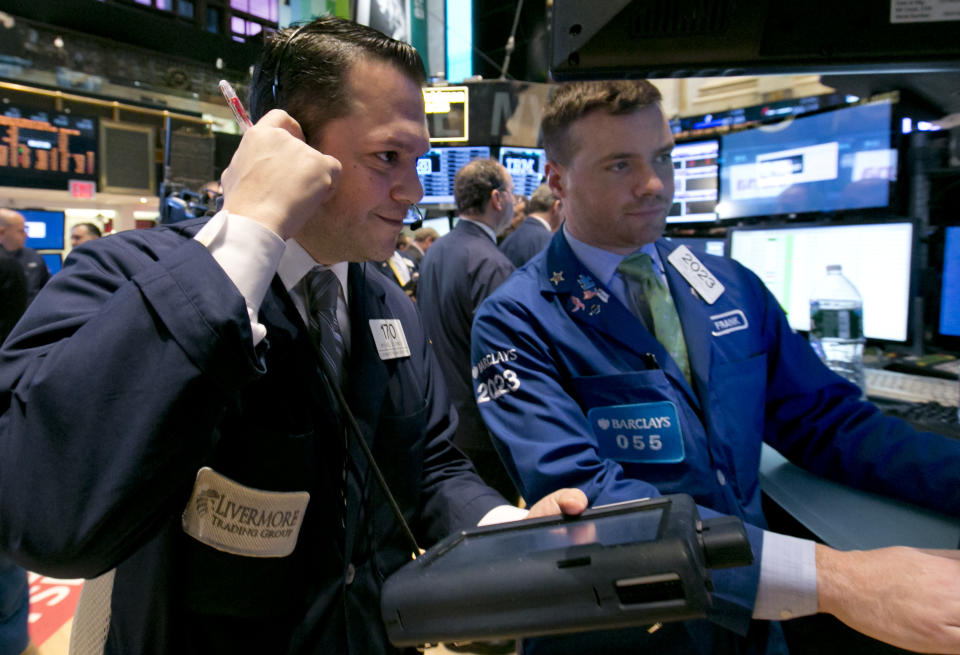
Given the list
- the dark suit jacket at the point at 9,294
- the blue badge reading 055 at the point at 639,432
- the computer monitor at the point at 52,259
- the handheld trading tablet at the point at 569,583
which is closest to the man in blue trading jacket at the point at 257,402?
the handheld trading tablet at the point at 569,583

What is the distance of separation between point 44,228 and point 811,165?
768 centimetres

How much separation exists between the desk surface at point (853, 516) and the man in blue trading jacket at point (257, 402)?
518 mm

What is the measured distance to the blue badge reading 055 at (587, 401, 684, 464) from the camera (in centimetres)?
106

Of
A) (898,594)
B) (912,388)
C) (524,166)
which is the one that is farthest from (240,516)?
(524,166)

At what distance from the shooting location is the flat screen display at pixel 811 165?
93.4 inches

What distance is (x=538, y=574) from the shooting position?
0.46 metres

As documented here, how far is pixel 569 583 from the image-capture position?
450 millimetres

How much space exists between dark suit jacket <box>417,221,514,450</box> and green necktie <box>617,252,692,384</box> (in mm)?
1582

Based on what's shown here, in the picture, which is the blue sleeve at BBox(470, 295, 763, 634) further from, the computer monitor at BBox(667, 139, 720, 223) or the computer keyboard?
the computer monitor at BBox(667, 139, 720, 223)

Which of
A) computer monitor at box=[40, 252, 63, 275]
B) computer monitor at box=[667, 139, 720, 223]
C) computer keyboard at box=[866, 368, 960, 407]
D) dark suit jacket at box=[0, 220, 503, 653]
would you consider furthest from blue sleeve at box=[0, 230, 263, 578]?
computer monitor at box=[40, 252, 63, 275]

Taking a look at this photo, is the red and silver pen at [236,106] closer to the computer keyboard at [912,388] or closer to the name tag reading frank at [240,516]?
the name tag reading frank at [240,516]

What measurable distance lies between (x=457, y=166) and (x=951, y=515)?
15.5ft

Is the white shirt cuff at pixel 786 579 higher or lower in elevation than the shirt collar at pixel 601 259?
lower

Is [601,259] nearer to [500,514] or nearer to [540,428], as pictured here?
[540,428]
